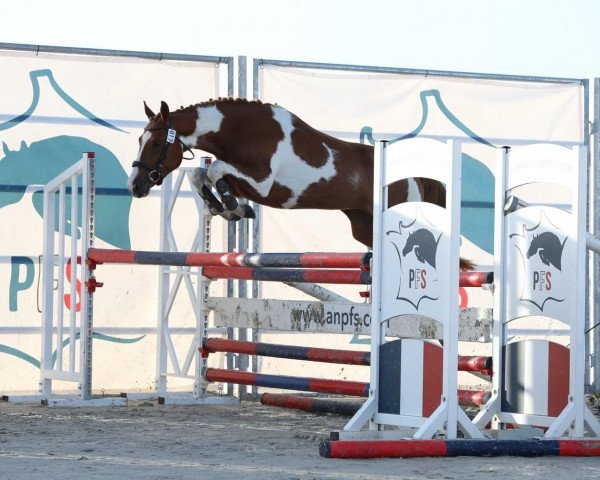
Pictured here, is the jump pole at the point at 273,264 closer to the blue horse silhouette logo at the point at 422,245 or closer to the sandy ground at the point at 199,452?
the blue horse silhouette logo at the point at 422,245

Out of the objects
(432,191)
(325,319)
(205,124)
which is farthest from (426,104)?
(325,319)

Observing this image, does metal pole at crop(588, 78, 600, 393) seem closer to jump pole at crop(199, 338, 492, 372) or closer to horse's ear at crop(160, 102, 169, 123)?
jump pole at crop(199, 338, 492, 372)

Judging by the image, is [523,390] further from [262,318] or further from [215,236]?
[215,236]

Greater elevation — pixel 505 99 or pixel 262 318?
pixel 505 99

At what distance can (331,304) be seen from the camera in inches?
226

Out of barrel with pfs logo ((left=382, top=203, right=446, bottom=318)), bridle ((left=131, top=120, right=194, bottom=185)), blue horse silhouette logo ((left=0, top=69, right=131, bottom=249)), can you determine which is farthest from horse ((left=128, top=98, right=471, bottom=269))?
barrel with pfs logo ((left=382, top=203, right=446, bottom=318))

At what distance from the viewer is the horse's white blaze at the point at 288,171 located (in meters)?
5.95

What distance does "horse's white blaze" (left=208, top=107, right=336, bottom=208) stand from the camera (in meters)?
5.95

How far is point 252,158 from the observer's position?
594cm

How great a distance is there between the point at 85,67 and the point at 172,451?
311 centimetres

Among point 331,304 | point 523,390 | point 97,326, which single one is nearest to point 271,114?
point 331,304

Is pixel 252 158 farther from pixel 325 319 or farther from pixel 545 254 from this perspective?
pixel 545 254

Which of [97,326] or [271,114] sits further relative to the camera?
[97,326]

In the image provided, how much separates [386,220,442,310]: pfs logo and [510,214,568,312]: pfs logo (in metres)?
0.45
